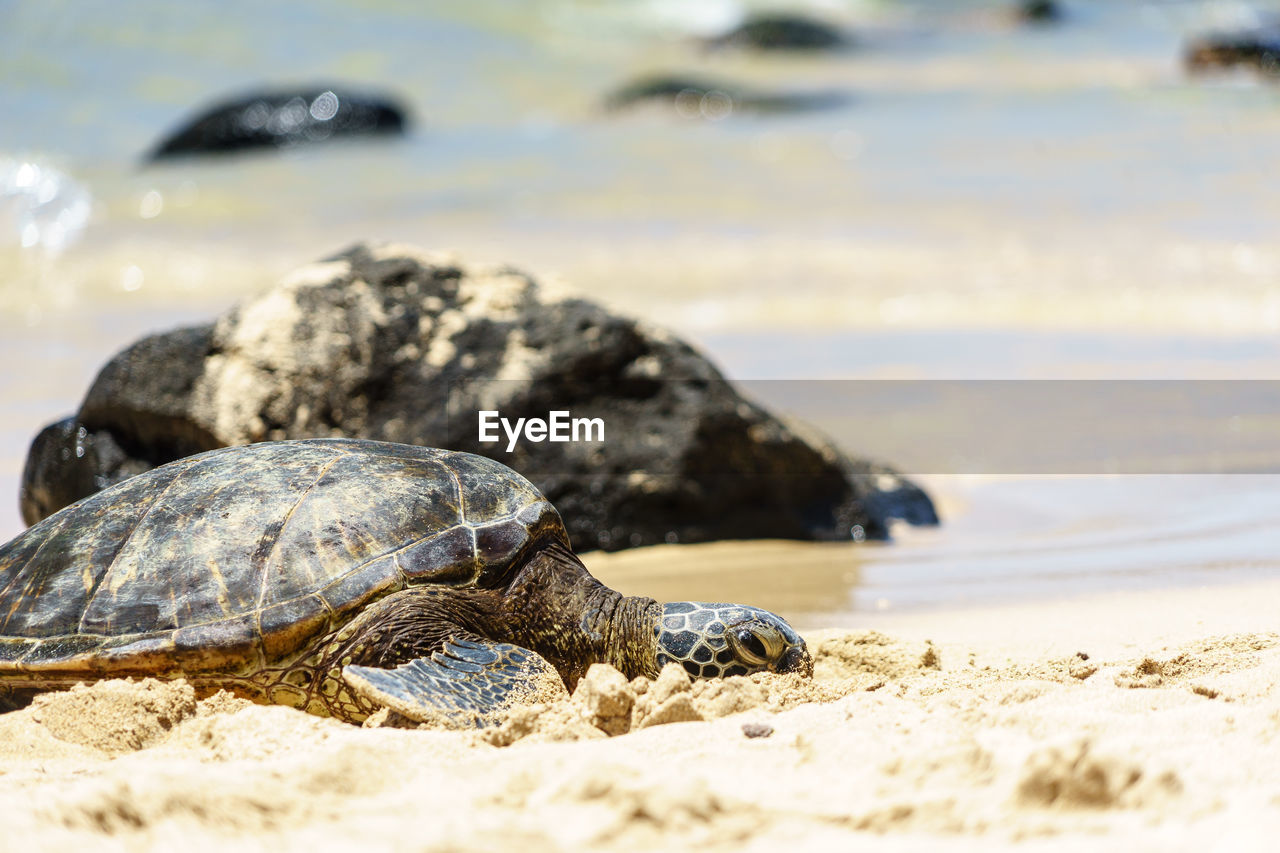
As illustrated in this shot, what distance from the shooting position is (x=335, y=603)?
2775 millimetres

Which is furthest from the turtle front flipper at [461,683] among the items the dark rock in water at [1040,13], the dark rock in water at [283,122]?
the dark rock in water at [1040,13]

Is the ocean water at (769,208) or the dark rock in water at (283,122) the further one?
the dark rock in water at (283,122)

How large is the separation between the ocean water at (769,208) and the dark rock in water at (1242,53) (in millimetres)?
702

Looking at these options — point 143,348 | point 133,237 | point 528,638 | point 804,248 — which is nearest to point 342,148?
point 133,237

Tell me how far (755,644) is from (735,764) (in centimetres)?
65

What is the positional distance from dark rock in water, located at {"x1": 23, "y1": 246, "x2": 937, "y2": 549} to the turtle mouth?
1623 mm

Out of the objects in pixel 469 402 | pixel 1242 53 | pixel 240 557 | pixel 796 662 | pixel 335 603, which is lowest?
pixel 796 662

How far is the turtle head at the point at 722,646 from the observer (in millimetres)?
2820

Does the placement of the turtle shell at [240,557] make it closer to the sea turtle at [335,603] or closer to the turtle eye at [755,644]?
the sea turtle at [335,603]

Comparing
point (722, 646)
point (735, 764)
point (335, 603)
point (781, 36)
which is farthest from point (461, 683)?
point (781, 36)

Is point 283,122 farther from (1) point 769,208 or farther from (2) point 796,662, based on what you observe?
(2) point 796,662

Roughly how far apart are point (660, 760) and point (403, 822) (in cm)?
51

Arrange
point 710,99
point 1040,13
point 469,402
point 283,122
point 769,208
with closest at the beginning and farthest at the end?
point 469,402, point 769,208, point 283,122, point 710,99, point 1040,13

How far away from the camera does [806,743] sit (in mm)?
2262
